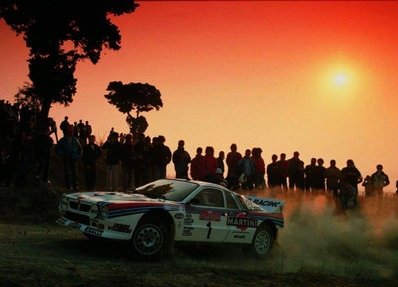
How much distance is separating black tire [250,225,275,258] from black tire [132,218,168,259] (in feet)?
8.99

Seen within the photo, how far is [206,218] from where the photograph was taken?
35.8 ft

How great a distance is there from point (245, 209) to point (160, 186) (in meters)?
2.06

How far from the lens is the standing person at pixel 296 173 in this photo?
60.2 ft

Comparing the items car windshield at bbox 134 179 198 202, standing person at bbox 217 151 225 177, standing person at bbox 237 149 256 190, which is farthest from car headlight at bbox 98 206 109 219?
standing person at bbox 217 151 225 177

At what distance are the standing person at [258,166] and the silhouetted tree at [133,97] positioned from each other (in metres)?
37.9

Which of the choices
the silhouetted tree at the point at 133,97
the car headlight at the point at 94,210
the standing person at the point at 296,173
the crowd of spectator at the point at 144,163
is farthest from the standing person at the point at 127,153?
the silhouetted tree at the point at 133,97

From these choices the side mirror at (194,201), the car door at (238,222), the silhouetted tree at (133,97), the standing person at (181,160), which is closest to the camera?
the side mirror at (194,201)

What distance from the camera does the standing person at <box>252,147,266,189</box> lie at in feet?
58.5

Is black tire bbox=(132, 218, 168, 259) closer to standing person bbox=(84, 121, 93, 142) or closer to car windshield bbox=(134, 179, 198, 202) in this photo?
car windshield bbox=(134, 179, 198, 202)

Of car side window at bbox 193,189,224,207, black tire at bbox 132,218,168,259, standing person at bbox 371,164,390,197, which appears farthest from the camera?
standing person at bbox 371,164,390,197

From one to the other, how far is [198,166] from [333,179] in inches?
209

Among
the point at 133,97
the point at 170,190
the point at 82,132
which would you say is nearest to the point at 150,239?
the point at 170,190

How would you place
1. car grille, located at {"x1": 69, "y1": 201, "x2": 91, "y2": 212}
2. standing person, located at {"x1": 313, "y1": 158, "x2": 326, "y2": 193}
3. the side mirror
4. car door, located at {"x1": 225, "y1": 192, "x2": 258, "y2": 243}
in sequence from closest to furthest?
car grille, located at {"x1": 69, "y1": 201, "x2": 91, "y2": 212} → the side mirror → car door, located at {"x1": 225, "y1": 192, "x2": 258, "y2": 243} → standing person, located at {"x1": 313, "y1": 158, "x2": 326, "y2": 193}

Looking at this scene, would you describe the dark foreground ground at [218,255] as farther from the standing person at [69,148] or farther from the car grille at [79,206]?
the standing person at [69,148]
